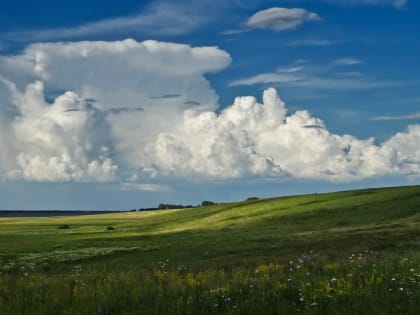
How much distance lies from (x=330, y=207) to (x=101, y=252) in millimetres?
50655

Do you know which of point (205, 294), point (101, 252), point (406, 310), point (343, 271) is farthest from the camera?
point (101, 252)

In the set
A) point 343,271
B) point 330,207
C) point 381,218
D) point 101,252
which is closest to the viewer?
point 343,271

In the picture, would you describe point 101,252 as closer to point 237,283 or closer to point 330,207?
point 237,283

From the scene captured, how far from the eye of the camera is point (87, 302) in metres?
12.2

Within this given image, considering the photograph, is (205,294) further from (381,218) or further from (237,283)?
(381,218)

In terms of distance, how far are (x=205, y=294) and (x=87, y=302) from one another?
253 centimetres

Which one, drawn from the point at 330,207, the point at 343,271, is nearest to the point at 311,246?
the point at 343,271

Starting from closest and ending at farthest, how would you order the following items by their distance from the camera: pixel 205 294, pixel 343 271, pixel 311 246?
pixel 205 294 < pixel 343 271 < pixel 311 246

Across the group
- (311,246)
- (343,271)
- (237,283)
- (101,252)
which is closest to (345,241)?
(311,246)

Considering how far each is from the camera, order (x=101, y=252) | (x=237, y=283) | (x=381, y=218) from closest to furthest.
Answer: (x=237, y=283) → (x=101, y=252) → (x=381, y=218)

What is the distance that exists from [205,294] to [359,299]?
10.4ft

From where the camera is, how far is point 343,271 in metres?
15.0

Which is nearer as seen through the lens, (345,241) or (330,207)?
(345,241)

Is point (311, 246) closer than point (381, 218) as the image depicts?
Yes
